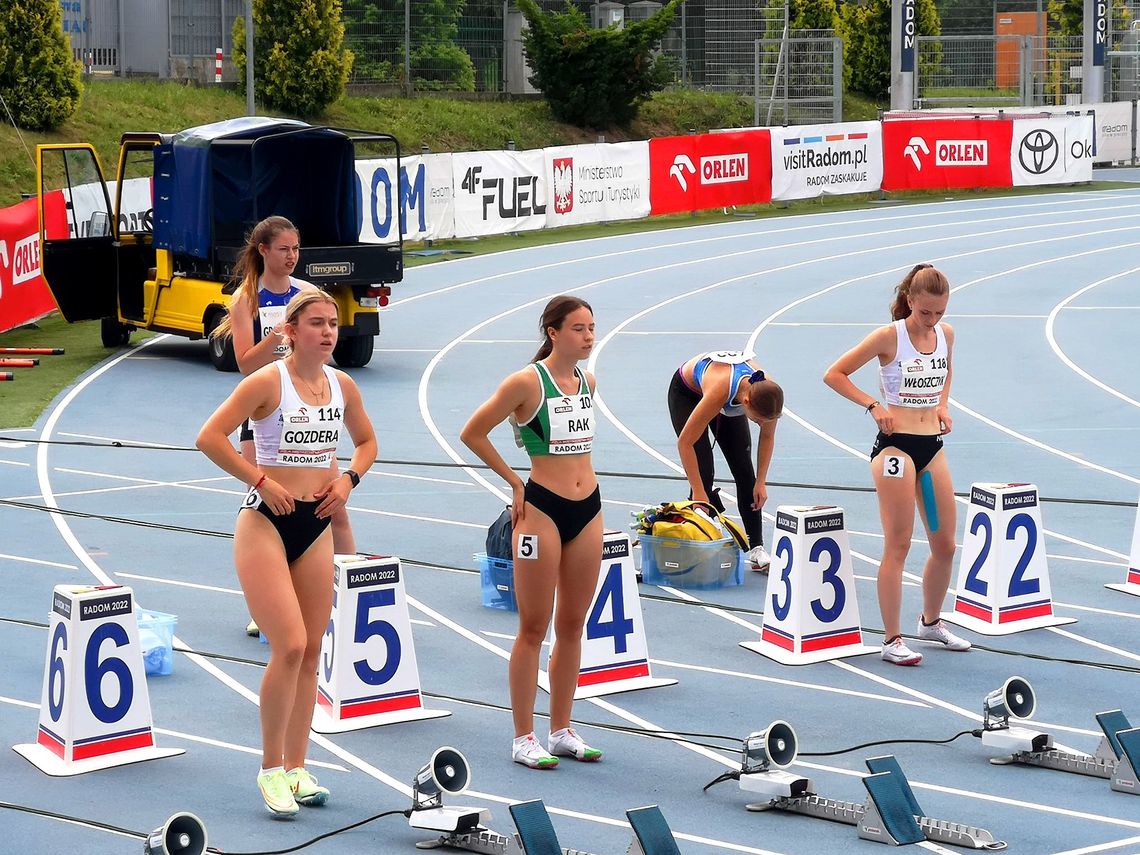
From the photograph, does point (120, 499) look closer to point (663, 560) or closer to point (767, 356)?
point (663, 560)

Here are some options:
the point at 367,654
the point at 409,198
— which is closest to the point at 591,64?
the point at 409,198

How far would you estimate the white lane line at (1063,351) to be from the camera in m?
17.5

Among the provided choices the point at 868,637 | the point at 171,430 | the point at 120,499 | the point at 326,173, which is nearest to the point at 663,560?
the point at 868,637

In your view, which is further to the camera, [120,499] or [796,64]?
[796,64]

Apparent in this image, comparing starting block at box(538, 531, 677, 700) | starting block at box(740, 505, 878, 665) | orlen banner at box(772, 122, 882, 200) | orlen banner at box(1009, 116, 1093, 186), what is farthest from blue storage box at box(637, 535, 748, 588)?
orlen banner at box(1009, 116, 1093, 186)

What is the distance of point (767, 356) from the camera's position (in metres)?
20.1

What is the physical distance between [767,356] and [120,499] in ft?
30.6

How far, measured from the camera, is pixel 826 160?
37.4 meters

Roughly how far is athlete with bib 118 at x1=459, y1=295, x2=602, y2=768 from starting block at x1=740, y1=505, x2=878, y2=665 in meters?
2.12

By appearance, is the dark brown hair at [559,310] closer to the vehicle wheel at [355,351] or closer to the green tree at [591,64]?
the vehicle wheel at [355,351]

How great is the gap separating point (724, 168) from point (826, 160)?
2.76m

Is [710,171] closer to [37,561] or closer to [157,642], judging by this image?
[37,561]

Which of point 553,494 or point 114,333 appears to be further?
point 114,333

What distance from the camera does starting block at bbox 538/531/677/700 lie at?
27.9 feet
